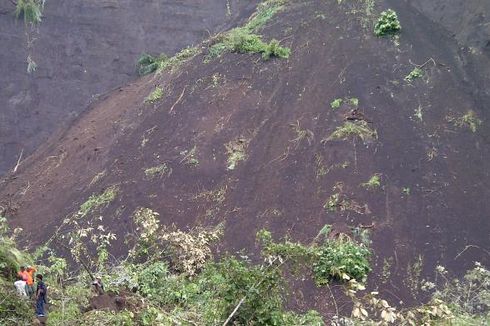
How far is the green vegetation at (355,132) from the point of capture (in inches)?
432

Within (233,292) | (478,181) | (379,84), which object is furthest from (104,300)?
(379,84)

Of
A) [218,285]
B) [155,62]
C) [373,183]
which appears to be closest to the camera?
[218,285]

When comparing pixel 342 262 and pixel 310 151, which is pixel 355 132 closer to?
pixel 310 151

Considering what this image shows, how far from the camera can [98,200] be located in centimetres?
1170

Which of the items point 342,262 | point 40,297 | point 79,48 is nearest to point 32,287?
point 40,297

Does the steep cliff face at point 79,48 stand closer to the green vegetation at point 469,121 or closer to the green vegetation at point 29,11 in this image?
the green vegetation at point 29,11

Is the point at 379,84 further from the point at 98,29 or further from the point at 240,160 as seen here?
the point at 98,29

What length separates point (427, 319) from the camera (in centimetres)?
493

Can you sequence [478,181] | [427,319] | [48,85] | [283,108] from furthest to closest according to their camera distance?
[48,85] < [283,108] < [478,181] < [427,319]

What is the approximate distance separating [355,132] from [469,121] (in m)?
2.13

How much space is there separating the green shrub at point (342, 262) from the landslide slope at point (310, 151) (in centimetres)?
37

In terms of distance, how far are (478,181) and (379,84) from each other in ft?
9.90

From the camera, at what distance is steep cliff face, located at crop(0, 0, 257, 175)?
17844 mm

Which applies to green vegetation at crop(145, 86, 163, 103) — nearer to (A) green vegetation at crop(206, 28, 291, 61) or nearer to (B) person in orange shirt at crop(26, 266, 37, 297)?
(A) green vegetation at crop(206, 28, 291, 61)
